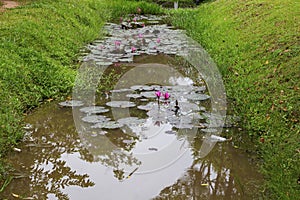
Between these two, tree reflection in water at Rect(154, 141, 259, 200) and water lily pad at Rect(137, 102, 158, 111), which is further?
water lily pad at Rect(137, 102, 158, 111)

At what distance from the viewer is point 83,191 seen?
10.1 ft

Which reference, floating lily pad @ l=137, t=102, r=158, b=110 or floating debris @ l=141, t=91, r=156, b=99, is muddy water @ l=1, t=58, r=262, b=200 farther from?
floating debris @ l=141, t=91, r=156, b=99

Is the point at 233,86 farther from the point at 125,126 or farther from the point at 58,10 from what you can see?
the point at 58,10

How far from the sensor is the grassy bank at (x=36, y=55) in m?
4.28

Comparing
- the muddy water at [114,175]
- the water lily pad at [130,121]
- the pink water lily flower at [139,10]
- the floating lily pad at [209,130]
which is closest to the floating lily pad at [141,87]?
the water lily pad at [130,121]

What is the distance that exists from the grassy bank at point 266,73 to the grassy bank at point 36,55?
7.89ft

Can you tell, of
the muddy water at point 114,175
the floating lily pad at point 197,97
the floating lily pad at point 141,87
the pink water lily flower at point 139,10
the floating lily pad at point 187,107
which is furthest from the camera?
the pink water lily flower at point 139,10

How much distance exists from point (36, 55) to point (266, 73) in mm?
3446

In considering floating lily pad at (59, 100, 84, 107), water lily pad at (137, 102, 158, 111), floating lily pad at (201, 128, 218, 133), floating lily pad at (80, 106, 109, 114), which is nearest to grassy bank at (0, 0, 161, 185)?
floating lily pad at (59, 100, 84, 107)

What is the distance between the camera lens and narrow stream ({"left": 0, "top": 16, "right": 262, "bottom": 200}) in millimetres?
3160

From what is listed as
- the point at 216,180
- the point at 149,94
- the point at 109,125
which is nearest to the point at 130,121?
the point at 109,125

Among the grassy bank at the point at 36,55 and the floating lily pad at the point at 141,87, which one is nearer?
the grassy bank at the point at 36,55

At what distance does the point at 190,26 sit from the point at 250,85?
5247 millimetres

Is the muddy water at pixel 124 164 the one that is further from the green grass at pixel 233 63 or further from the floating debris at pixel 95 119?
the green grass at pixel 233 63
